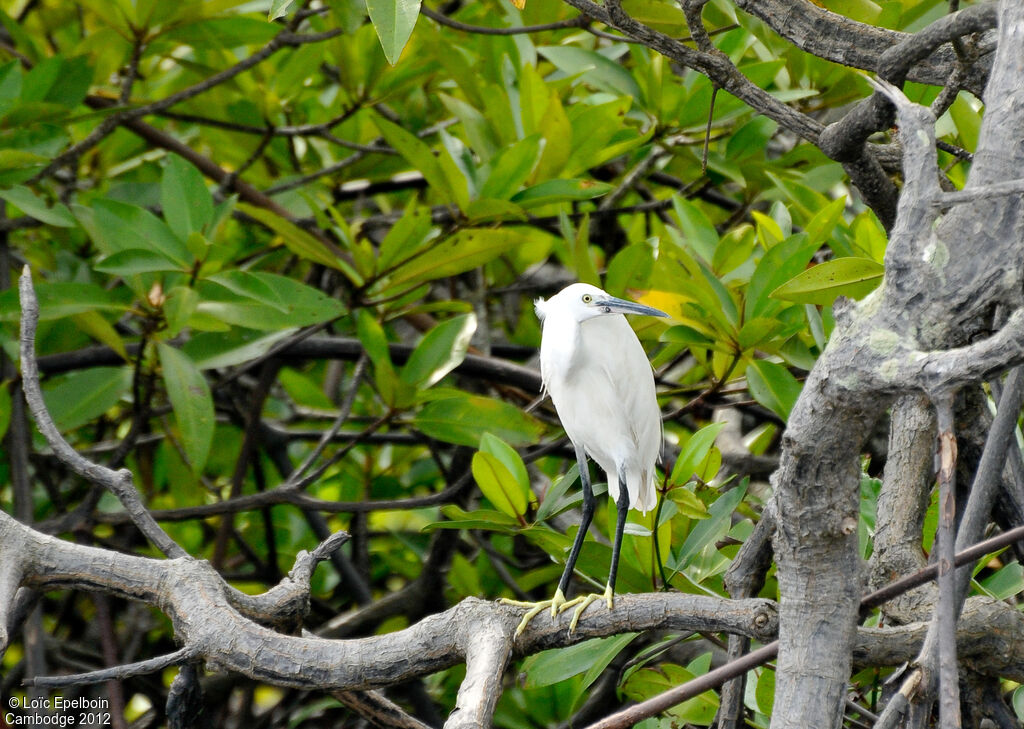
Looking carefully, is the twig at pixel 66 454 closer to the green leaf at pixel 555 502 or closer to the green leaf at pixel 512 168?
the green leaf at pixel 555 502

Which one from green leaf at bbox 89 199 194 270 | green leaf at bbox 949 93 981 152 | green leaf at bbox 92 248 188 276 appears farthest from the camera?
green leaf at bbox 89 199 194 270

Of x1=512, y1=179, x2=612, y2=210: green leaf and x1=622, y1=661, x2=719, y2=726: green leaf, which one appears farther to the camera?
x1=512, y1=179, x2=612, y2=210: green leaf

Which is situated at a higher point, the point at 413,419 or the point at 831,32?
the point at 831,32

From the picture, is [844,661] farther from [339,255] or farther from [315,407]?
[315,407]

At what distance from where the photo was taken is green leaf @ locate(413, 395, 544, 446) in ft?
6.71

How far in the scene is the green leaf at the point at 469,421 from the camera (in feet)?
6.71

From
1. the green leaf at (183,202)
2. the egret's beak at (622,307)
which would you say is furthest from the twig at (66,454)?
the egret's beak at (622,307)

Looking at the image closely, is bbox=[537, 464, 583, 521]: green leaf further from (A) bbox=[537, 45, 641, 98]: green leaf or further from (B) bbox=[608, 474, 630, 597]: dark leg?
(A) bbox=[537, 45, 641, 98]: green leaf

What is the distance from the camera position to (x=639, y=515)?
167 centimetres

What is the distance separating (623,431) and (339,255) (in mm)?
859

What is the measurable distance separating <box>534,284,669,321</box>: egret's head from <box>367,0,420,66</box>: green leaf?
1.60 ft

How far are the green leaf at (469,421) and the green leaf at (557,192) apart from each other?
1.33ft

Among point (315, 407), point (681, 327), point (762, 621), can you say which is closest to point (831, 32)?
point (681, 327)

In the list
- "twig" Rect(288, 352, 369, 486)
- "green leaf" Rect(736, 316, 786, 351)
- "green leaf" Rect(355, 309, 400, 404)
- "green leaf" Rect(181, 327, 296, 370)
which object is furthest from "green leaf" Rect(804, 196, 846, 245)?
"green leaf" Rect(181, 327, 296, 370)
